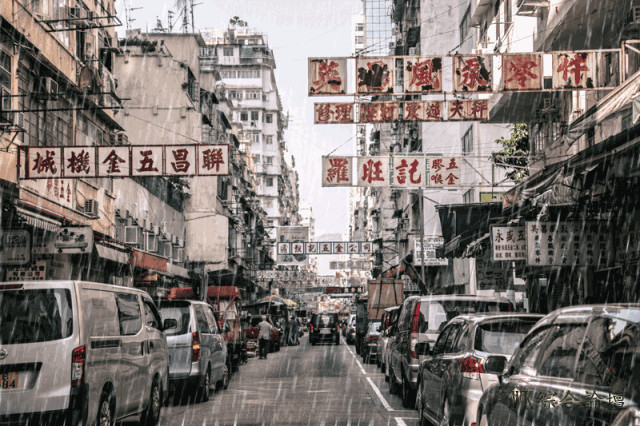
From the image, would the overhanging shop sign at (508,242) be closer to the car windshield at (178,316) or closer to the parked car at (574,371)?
the car windshield at (178,316)

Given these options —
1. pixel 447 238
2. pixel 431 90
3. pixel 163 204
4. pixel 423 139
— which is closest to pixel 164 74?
pixel 163 204

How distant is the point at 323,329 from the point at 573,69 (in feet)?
117

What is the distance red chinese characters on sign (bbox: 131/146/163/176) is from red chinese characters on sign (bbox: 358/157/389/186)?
582cm

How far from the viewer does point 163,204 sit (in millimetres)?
41156

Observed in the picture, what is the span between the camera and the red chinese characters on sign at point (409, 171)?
2325 centimetres

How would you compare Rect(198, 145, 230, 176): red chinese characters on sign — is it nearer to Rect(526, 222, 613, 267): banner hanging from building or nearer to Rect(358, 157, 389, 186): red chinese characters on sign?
Rect(358, 157, 389, 186): red chinese characters on sign

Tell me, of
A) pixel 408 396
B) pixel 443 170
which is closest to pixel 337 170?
pixel 443 170

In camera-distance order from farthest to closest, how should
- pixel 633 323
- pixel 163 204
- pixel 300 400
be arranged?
1. pixel 163 204
2. pixel 300 400
3. pixel 633 323

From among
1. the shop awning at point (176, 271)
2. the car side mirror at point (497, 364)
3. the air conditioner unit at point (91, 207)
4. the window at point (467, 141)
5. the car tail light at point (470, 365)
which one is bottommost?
the car tail light at point (470, 365)

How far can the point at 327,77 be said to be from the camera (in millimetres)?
17609

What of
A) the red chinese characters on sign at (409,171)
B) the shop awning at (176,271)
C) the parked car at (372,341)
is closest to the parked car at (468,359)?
the red chinese characters on sign at (409,171)

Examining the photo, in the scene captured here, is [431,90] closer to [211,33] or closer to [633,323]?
[633,323]

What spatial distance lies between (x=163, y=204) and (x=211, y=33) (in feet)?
248

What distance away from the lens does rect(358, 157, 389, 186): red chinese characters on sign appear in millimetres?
23328
